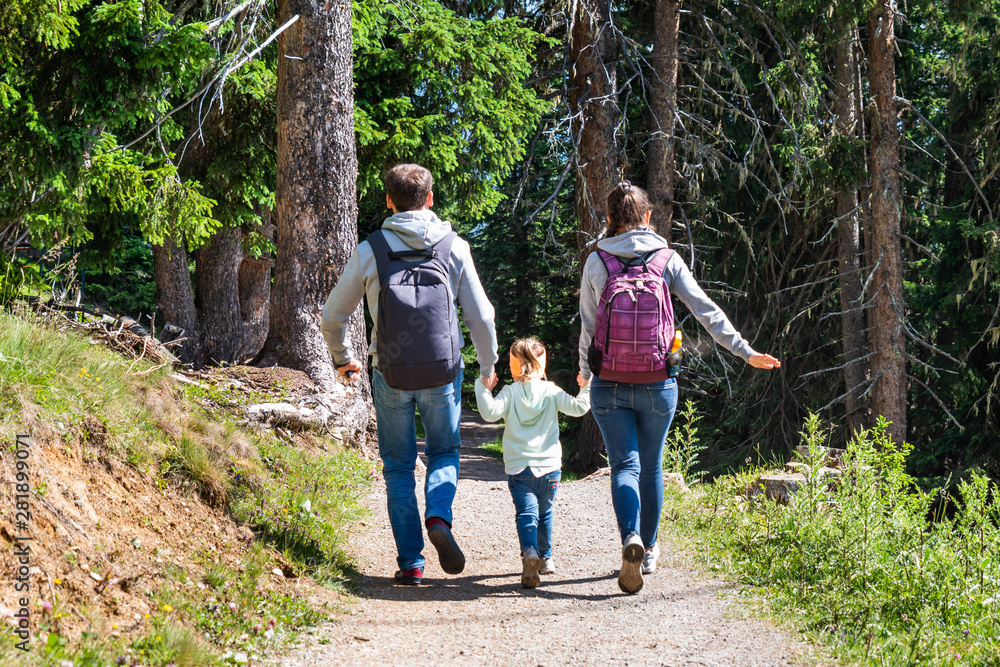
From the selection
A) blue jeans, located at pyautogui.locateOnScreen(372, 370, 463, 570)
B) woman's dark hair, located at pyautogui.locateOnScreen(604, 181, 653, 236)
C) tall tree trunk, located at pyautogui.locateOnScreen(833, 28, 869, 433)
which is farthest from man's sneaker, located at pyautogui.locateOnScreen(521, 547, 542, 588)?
tall tree trunk, located at pyautogui.locateOnScreen(833, 28, 869, 433)

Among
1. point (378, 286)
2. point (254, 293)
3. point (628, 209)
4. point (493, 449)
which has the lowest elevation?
point (493, 449)

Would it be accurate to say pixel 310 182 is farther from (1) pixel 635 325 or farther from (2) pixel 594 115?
(2) pixel 594 115

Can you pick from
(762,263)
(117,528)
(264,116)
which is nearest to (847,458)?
(117,528)

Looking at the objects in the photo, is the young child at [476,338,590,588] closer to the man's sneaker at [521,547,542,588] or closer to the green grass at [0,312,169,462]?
the man's sneaker at [521,547,542,588]

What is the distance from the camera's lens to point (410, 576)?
448cm

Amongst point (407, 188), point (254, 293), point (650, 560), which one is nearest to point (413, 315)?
point (407, 188)

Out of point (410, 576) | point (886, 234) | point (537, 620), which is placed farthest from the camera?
point (886, 234)

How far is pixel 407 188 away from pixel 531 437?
5.21ft

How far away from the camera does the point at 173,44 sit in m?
6.84

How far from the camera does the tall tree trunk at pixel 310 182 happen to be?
7715 millimetres

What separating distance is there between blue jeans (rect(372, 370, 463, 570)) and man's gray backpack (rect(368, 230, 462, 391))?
16 centimetres

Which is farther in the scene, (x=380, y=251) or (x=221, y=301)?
(x=221, y=301)

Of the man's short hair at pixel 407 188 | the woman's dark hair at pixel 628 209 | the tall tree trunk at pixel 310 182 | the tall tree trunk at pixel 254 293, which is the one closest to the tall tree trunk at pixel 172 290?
the tall tree trunk at pixel 254 293

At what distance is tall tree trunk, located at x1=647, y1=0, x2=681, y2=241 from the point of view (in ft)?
40.6
